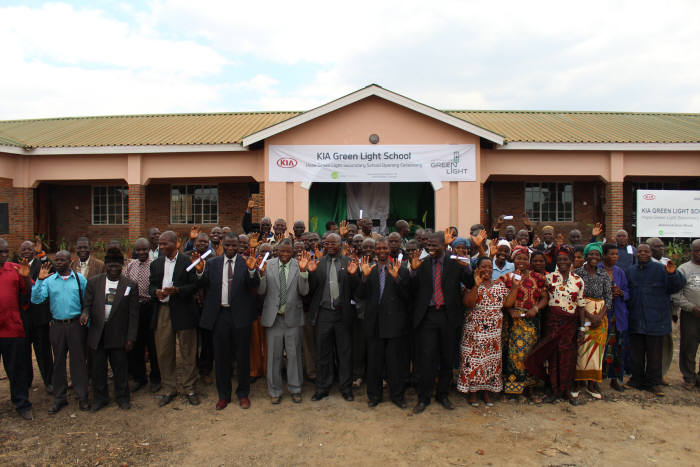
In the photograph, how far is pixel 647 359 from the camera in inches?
217

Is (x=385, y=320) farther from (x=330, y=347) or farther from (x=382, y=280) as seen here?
(x=330, y=347)

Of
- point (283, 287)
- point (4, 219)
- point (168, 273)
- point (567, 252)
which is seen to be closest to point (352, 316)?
point (283, 287)

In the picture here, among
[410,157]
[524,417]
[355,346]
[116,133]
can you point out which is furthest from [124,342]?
[116,133]

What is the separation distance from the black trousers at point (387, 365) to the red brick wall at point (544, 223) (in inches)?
398

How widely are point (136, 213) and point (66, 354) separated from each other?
26.1ft

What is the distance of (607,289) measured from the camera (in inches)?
207

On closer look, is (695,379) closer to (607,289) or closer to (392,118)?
(607,289)

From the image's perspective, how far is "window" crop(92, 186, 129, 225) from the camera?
49.6 feet

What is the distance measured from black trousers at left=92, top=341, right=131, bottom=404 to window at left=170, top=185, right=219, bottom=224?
393 inches

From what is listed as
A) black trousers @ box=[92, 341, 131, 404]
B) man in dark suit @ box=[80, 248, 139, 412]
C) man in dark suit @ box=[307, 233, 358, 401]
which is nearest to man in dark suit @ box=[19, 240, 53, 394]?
man in dark suit @ box=[80, 248, 139, 412]

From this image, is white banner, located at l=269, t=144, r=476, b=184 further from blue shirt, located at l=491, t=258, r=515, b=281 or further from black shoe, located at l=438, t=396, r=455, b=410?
black shoe, located at l=438, t=396, r=455, b=410

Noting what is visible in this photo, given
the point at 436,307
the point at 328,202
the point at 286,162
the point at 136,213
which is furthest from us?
the point at 328,202

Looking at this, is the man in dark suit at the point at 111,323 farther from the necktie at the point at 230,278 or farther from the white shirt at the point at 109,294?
the necktie at the point at 230,278

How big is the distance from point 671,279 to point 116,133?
14239mm
